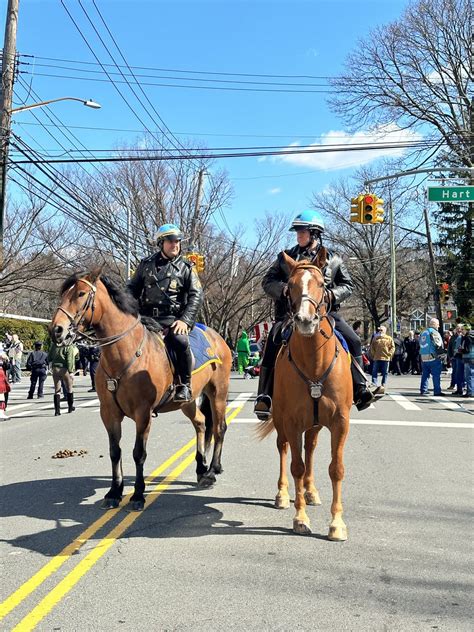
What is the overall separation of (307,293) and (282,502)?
251cm

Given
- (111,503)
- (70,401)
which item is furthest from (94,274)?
(70,401)

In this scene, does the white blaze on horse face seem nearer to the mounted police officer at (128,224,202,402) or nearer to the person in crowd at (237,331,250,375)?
the mounted police officer at (128,224,202,402)

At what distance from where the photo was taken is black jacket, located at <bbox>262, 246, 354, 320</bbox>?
19.8ft

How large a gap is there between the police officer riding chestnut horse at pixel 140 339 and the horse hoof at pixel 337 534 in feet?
6.44

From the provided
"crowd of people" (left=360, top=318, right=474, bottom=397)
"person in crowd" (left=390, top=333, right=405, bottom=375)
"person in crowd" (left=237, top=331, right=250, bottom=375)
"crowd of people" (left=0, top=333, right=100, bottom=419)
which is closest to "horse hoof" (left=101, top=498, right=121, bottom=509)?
"crowd of people" (left=0, top=333, right=100, bottom=419)

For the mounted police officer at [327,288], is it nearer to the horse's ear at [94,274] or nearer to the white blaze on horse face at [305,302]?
the white blaze on horse face at [305,302]

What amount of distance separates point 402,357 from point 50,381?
52.4 feet

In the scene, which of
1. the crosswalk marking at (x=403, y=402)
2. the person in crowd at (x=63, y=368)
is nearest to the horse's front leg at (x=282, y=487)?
the crosswalk marking at (x=403, y=402)

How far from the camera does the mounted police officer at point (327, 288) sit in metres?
6.14

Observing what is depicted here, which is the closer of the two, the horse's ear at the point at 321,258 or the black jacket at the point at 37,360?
the horse's ear at the point at 321,258

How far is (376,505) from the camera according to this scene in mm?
6785

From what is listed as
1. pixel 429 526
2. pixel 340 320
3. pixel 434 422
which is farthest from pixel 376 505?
pixel 434 422

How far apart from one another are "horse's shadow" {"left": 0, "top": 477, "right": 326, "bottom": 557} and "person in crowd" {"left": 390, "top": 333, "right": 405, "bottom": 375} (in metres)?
23.4

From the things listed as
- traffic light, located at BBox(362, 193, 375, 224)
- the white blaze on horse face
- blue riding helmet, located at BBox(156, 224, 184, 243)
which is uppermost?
traffic light, located at BBox(362, 193, 375, 224)
